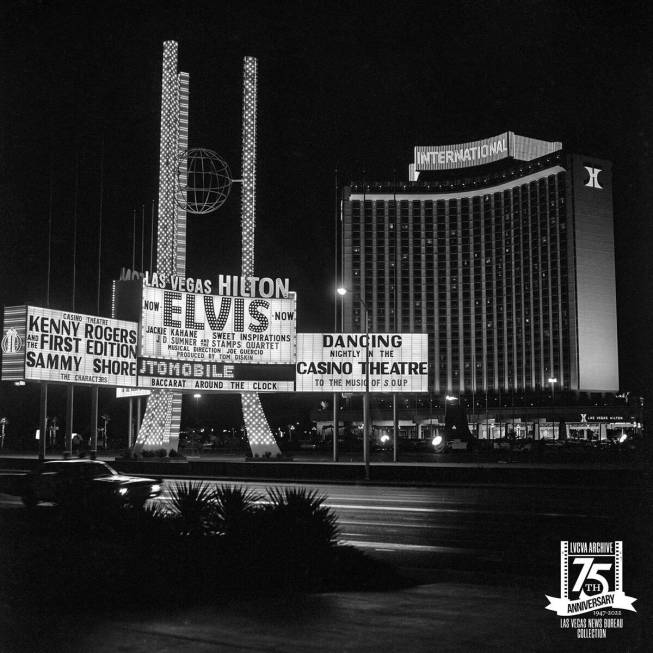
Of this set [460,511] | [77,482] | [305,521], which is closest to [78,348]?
[77,482]

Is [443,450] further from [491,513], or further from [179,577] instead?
[179,577]

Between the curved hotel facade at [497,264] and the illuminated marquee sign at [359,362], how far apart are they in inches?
3544

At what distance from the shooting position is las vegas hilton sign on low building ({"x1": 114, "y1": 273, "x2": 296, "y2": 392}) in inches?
1925

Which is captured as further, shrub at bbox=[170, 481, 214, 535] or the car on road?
the car on road

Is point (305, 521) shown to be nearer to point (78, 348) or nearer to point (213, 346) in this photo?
point (78, 348)

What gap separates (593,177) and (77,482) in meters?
147

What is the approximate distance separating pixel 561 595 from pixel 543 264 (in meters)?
151

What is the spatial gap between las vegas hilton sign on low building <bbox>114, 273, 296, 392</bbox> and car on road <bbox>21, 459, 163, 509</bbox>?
24.7 m

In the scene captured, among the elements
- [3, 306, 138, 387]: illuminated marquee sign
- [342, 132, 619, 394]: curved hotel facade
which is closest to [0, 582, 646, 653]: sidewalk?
[3, 306, 138, 387]: illuminated marquee sign

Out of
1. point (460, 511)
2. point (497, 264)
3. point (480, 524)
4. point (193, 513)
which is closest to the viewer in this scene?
point (193, 513)

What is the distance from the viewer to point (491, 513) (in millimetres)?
22453

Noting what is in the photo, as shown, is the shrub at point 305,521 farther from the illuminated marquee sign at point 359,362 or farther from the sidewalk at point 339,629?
the illuminated marquee sign at point 359,362

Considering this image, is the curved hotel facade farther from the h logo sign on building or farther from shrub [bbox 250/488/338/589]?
shrub [bbox 250/488/338/589]

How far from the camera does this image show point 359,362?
53.2 m
